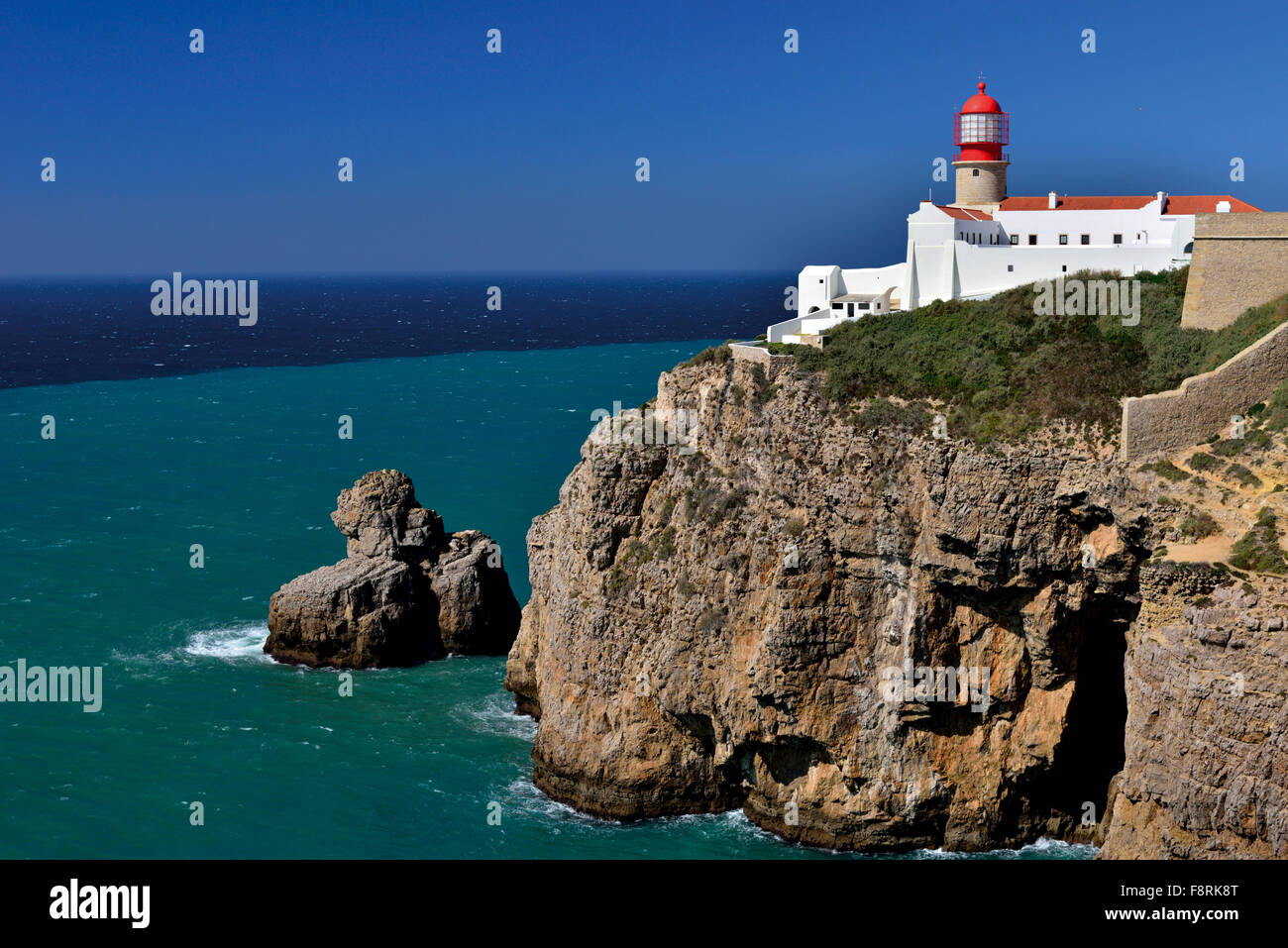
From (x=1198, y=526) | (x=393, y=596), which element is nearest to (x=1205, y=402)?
(x=1198, y=526)

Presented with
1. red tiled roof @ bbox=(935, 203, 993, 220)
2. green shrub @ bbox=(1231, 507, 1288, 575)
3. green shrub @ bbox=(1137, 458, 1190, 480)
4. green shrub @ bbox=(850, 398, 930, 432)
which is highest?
red tiled roof @ bbox=(935, 203, 993, 220)

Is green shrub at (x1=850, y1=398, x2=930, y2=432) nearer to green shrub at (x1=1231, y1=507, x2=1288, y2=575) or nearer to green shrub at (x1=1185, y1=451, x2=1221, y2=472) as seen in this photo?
green shrub at (x1=1185, y1=451, x2=1221, y2=472)

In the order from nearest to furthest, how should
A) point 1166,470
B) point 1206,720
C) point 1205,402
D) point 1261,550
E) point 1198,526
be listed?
point 1206,720
point 1261,550
point 1198,526
point 1166,470
point 1205,402

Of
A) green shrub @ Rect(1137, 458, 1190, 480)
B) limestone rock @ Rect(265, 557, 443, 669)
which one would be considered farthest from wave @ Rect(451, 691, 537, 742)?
green shrub @ Rect(1137, 458, 1190, 480)

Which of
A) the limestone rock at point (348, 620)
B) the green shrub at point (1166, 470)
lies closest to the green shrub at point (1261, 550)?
the green shrub at point (1166, 470)

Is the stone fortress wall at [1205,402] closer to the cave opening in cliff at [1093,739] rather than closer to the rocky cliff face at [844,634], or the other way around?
the rocky cliff face at [844,634]

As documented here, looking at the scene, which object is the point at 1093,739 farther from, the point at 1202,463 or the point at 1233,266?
the point at 1233,266
